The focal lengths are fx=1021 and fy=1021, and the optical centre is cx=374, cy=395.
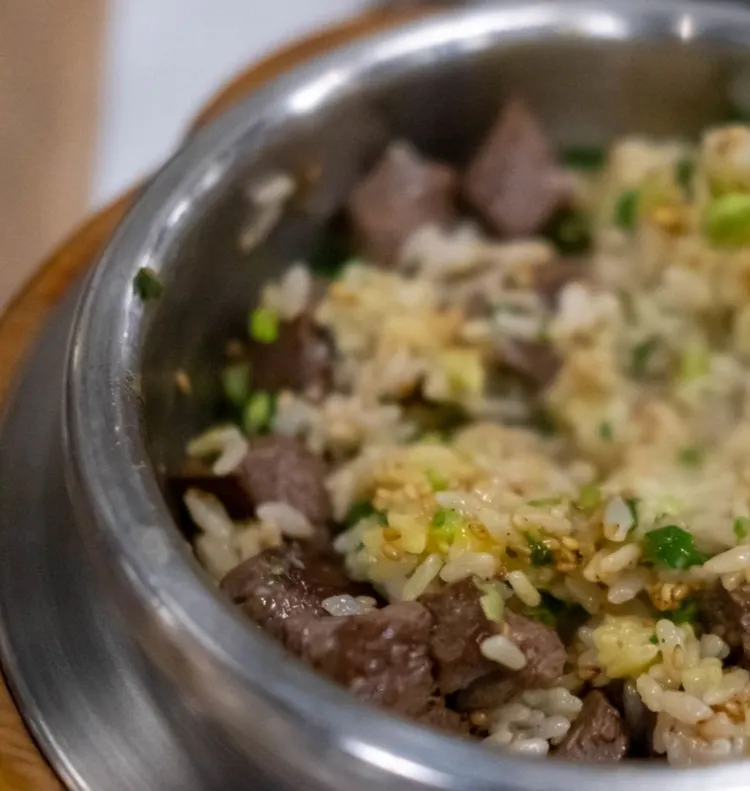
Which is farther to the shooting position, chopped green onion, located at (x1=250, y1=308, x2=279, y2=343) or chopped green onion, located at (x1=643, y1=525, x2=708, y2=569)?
chopped green onion, located at (x1=250, y1=308, x2=279, y2=343)

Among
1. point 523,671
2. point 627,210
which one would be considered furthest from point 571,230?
point 523,671

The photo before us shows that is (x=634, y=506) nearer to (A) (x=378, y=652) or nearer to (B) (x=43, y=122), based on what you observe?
(A) (x=378, y=652)

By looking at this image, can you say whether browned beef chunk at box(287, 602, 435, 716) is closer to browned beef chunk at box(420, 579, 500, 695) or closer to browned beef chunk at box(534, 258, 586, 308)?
browned beef chunk at box(420, 579, 500, 695)

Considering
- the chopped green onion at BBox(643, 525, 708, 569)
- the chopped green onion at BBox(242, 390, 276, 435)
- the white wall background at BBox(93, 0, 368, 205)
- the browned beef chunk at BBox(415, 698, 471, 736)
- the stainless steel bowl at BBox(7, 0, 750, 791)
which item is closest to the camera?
the stainless steel bowl at BBox(7, 0, 750, 791)

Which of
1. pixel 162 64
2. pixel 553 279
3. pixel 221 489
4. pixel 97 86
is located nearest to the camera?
pixel 221 489

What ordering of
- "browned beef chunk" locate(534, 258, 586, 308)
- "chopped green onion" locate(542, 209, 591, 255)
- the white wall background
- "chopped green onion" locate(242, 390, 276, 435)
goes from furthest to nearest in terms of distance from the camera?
the white wall background < "chopped green onion" locate(542, 209, 591, 255) < "browned beef chunk" locate(534, 258, 586, 308) < "chopped green onion" locate(242, 390, 276, 435)

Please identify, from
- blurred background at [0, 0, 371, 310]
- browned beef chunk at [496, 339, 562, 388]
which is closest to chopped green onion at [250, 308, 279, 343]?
browned beef chunk at [496, 339, 562, 388]

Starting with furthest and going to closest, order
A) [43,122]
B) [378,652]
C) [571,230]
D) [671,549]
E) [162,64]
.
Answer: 1. [162,64]
2. [43,122]
3. [571,230]
4. [671,549]
5. [378,652]

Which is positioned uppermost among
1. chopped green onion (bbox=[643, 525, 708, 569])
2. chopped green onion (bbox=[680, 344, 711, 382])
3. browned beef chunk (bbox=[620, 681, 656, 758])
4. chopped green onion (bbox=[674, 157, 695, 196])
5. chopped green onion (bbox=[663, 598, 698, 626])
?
chopped green onion (bbox=[674, 157, 695, 196])

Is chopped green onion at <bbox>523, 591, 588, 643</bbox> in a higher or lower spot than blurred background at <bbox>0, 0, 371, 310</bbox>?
lower
